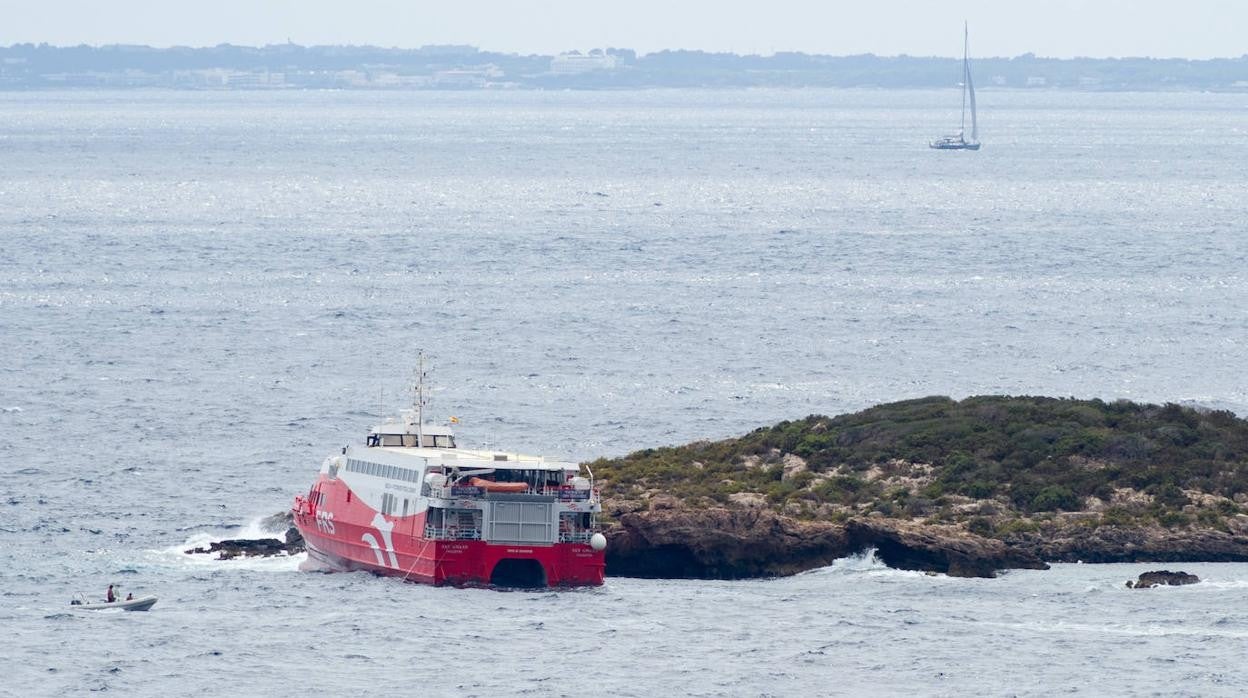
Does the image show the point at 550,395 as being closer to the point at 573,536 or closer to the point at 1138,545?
the point at 573,536

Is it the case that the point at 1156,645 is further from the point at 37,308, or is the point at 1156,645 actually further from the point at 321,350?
the point at 37,308

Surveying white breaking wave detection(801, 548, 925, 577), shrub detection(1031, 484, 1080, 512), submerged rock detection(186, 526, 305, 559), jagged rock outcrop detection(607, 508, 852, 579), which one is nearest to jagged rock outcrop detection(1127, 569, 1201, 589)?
shrub detection(1031, 484, 1080, 512)

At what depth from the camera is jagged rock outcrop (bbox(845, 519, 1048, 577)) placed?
210 ft

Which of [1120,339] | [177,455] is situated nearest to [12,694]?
[177,455]

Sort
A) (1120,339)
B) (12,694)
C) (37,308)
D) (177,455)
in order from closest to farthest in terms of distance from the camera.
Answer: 1. (12,694)
2. (177,455)
3. (1120,339)
4. (37,308)

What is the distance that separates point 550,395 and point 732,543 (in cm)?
3822

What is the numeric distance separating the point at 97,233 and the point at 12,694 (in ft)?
444

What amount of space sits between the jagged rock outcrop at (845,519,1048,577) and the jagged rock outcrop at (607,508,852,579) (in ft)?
2.83

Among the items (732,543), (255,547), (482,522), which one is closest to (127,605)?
(482,522)

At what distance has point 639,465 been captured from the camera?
2904 inches

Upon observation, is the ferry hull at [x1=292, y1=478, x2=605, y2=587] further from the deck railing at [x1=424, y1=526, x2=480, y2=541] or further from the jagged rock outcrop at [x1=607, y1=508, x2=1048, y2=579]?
the jagged rock outcrop at [x1=607, y1=508, x2=1048, y2=579]

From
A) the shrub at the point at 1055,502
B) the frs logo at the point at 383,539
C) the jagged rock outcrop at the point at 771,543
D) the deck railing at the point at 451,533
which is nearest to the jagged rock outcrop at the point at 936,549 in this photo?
the jagged rock outcrop at the point at 771,543

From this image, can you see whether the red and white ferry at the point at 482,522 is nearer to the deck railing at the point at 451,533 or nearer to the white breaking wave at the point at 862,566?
the deck railing at the point at 451,533

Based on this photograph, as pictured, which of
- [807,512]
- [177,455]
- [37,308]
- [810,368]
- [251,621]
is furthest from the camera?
[37,308]
